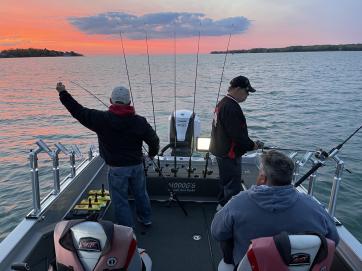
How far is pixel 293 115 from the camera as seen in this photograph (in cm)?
1722

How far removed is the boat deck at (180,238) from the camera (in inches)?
132

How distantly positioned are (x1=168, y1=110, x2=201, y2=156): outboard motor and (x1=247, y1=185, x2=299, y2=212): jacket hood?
4094 millimetres

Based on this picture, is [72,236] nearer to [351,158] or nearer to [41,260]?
[41,260]

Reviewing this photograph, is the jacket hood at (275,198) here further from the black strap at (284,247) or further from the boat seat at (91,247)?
the boat seat at (91,247)

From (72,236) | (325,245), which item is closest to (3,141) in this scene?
(72,236)

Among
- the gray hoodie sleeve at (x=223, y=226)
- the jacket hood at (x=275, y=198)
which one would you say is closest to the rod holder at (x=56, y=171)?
the gray hoodie sleeve at (x=223, y=226)

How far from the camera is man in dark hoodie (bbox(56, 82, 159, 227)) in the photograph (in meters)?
3.13

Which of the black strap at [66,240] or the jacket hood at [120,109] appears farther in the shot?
the jacket hood at [120,109]

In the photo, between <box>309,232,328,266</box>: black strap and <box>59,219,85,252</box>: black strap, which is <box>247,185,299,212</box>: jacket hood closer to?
<box>309,232,328,266</box>: black strap

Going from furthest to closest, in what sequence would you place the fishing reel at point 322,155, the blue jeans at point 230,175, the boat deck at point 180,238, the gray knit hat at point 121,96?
the blue jeans at point 230,175 → the boat deck at point 180,238 → the fishing reel at point 322,155 → the gray knit hat at point 121,96

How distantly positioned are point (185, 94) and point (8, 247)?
860 inches

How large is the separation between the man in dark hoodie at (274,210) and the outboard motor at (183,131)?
403cm

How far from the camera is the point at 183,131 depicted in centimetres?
622

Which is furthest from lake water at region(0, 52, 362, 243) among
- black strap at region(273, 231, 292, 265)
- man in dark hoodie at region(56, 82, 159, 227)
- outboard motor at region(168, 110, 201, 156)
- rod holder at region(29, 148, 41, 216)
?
black strap at region(273, 231, 292, 265)
